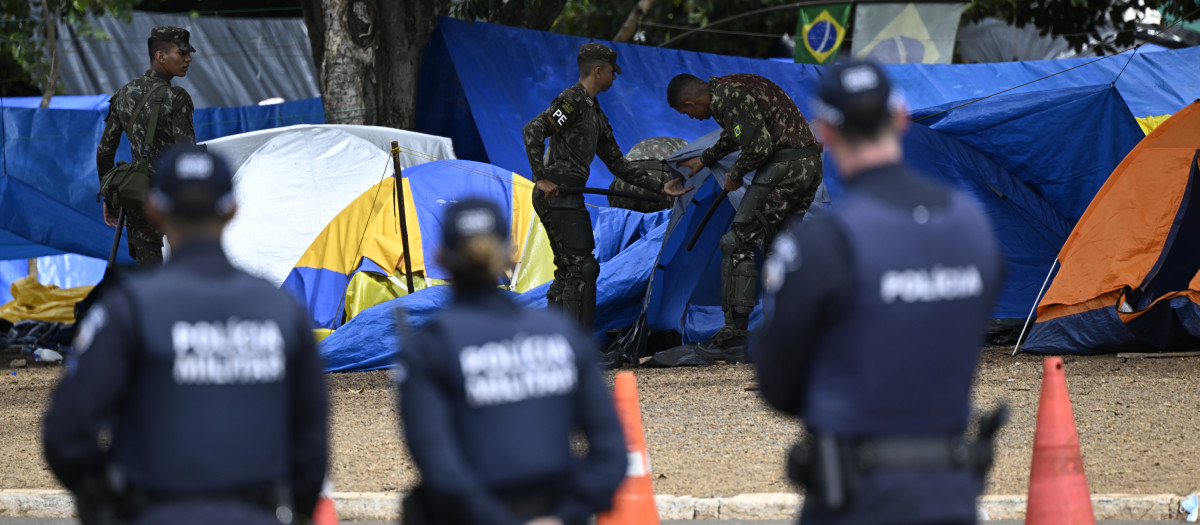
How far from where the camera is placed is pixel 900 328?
8.02 ft

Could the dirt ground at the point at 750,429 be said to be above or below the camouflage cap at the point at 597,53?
below

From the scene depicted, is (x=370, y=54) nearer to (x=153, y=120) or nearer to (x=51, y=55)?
(x=153, y=120)

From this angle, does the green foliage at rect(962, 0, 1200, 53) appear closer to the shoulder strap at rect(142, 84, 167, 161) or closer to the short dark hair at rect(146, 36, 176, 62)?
the short dark hair at rect(146, 36, 176, 62)

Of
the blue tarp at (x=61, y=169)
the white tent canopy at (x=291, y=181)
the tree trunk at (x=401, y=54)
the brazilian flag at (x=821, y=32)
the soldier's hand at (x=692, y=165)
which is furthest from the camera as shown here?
the brazilian flag at (x=821, y=32)

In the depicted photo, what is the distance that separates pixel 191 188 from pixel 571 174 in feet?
21.6

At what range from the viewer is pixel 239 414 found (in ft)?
8.13

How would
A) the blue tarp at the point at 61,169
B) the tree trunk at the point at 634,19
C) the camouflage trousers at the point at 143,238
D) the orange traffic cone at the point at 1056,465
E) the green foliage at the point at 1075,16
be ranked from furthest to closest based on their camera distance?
1. the green foliage at the point at 1075,16
2. the tree trunk at the point at 634,19
3. the blue tarp at the point at 61,169
4. the camouflage trousers at the point at 143,238
5. the orange traffic cone at the point at 1056,465

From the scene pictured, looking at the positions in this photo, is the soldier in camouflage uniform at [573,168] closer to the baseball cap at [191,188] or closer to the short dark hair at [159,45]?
the short dark hair at [159,45]

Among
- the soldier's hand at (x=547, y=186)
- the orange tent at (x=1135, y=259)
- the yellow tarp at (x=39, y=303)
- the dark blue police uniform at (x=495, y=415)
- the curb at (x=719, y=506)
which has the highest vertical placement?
the dark blue police uniform at (x=495, y=415)

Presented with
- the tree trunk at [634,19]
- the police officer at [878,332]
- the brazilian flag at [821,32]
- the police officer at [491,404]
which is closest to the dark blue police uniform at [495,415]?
the police officer at [491,404]

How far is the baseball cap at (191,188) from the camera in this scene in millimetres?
2521

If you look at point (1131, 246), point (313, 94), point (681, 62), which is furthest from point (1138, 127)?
point (313, 94)

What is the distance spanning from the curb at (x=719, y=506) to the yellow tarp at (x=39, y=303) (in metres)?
7.72

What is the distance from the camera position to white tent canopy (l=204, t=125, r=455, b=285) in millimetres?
11070
